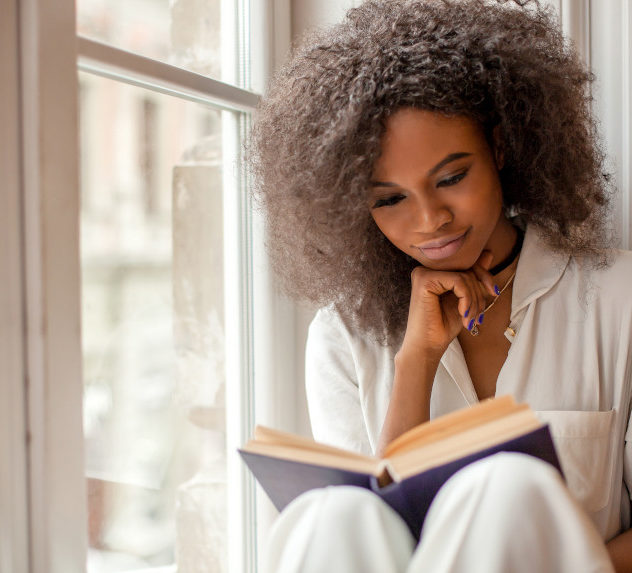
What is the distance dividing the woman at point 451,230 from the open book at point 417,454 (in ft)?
1.24

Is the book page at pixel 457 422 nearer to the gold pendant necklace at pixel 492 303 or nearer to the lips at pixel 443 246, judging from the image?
the lips at pixel 443 246

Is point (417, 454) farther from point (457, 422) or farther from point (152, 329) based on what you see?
point (152, 329)

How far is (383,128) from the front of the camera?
111 centimetres

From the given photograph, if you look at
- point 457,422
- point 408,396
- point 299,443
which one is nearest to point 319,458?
point 299,443

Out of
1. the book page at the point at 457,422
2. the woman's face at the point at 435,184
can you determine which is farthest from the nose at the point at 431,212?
the book page at the point at 457,422

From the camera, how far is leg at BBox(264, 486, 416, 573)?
0.75m

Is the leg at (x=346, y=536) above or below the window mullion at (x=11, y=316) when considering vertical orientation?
below

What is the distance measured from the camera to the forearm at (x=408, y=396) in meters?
1.23

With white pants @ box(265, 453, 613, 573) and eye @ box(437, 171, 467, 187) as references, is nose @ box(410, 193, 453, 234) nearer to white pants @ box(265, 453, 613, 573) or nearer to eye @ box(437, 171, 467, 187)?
eye @ box(437, 171, 467, 187)

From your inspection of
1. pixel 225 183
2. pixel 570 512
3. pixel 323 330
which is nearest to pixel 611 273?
pixel 323 330

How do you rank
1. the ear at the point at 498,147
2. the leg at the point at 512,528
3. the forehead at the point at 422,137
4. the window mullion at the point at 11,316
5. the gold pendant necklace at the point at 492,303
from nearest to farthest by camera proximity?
the leg at the point at 512,528
the window mullion at the point at 11,316
the forehead at the point at 422,137
the ear at the point at 498,147
the gold pendant necklace at the point at 492,303

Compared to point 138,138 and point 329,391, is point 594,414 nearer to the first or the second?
point 329,391

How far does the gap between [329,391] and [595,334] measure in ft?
1.61

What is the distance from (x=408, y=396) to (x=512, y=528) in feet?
1.75
